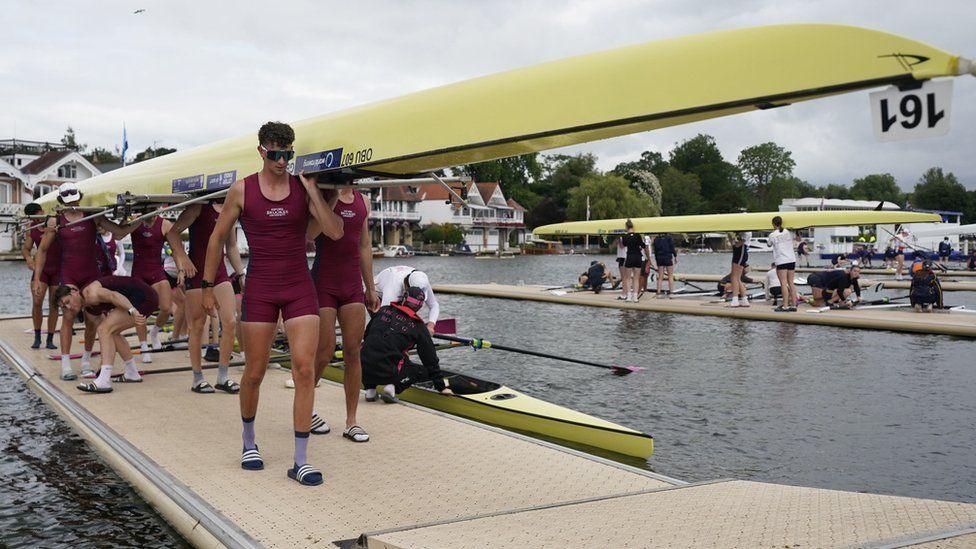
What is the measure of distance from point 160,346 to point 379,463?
24.1ft

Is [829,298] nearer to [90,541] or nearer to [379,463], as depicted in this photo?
[379,463]

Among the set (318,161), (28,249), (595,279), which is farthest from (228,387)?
(595,279)

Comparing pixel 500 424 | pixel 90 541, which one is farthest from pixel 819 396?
pixel 90 541

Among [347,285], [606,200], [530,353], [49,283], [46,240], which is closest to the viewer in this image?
[347,285]

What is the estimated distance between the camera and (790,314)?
1786 cm

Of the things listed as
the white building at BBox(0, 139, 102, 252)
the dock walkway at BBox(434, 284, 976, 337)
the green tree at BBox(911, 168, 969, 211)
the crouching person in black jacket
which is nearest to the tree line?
the green tree at BBox(911, 168, 969, 211)

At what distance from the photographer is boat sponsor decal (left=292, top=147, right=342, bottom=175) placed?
6328 mm

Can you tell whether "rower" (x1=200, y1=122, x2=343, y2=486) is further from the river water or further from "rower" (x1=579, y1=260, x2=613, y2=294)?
"rower" (x1=579, y1=260, x2=613, y2=294)

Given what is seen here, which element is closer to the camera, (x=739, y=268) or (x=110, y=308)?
(x=110, y=308)

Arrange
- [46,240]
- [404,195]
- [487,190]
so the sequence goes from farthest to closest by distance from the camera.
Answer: [487,190] → [404,195] → [46,240]

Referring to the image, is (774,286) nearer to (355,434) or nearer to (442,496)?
(355,434)

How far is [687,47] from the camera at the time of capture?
436 cm

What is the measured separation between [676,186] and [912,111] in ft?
424

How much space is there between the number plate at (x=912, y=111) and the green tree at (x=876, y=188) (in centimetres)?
18480
